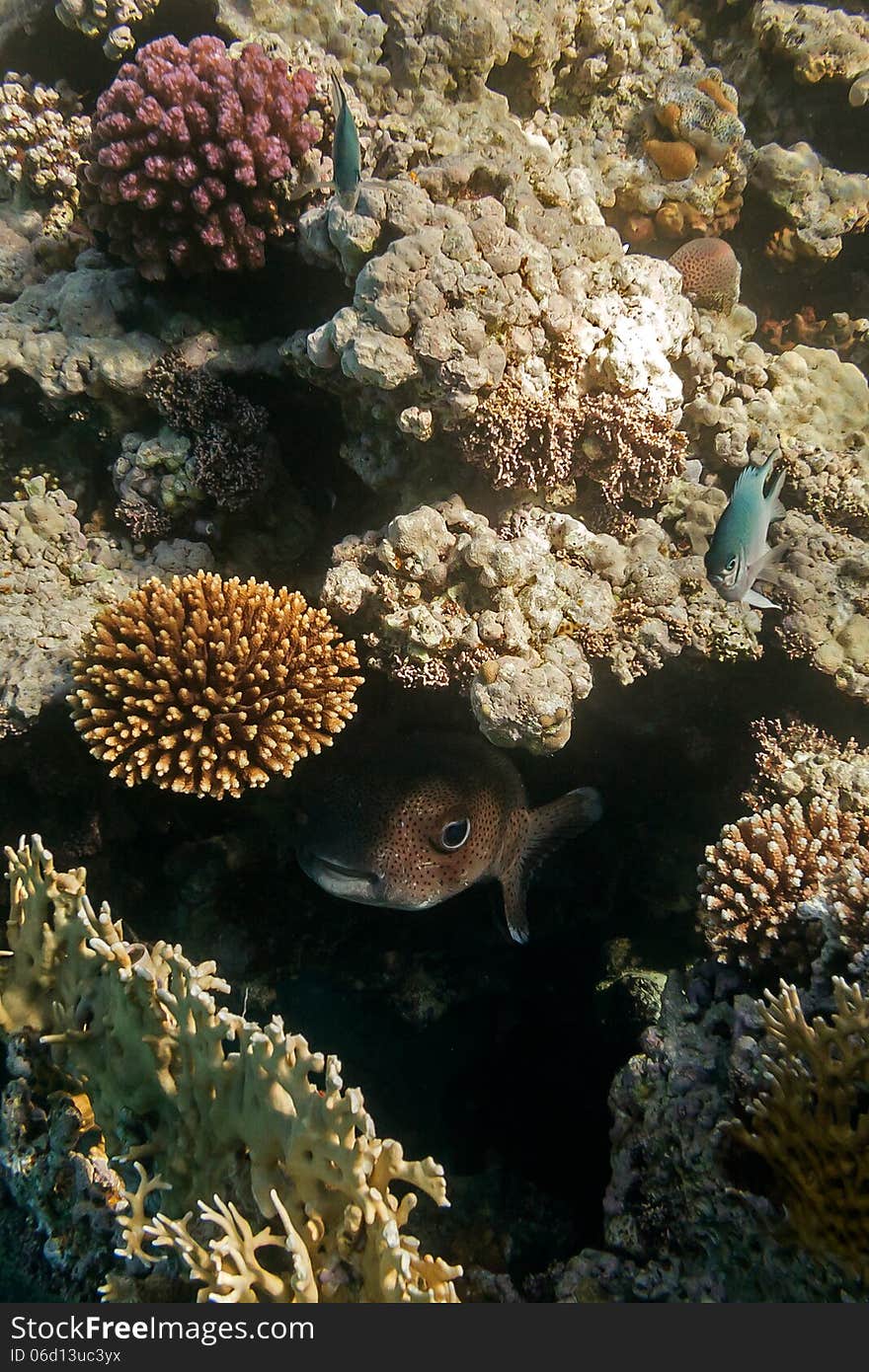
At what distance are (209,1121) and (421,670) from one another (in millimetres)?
2041

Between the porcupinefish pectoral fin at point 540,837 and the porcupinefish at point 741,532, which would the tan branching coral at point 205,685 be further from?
the porcupinefish at point 741,532

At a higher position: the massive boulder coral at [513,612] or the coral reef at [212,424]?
the massive boulder coral at [513,612]

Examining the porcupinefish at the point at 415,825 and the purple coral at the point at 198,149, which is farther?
the purple coral at the point at 198,149

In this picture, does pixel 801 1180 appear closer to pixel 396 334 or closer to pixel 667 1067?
pixel 667 1067

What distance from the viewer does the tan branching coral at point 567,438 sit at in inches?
132

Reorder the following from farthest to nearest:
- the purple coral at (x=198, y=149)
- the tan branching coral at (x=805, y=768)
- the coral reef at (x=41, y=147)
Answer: the coral reef at (x=41, y=147) → the purple coral at (x=198, y=149) → the tan branching coral at (x=805, y=768)

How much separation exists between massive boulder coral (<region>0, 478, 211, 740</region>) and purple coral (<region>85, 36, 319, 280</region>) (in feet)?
5.09

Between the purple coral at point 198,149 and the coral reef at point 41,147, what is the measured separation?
1242 millimetres

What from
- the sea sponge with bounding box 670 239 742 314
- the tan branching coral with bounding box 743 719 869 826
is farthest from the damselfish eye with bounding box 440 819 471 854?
the sea sponge with bounding box 670 239 742 314

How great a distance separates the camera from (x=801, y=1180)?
8.12 ft

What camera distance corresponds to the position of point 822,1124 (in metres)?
2.49

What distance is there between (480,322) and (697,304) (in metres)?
2.35

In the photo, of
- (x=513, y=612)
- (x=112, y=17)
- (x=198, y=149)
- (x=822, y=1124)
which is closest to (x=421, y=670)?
(x=513, y=612)

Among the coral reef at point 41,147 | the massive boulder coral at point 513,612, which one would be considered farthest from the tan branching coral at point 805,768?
the coral reef at point 41,147
